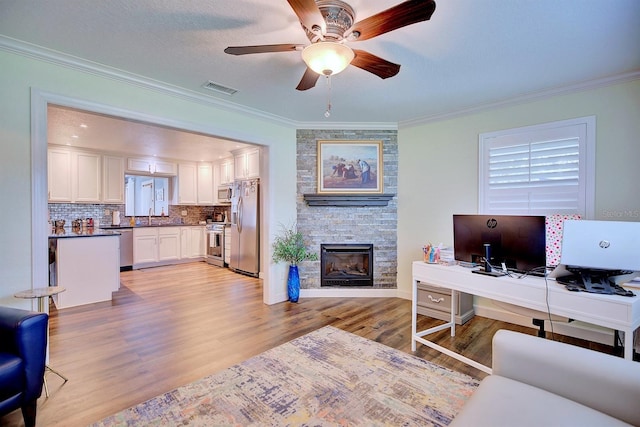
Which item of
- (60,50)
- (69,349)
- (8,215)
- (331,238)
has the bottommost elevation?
(69,349)

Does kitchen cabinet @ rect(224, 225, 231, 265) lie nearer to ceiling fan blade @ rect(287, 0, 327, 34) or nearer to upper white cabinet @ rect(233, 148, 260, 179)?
upper white cabinet @ rect(233, 148, 260, 179)

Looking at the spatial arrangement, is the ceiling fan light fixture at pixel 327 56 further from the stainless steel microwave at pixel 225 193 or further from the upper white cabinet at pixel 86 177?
the upper white cabinet at pixel 86 177

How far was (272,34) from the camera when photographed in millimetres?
2107

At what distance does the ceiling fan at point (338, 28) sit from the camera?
148 centimetres

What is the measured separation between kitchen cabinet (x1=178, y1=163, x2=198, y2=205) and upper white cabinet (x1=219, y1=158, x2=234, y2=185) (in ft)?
2.29

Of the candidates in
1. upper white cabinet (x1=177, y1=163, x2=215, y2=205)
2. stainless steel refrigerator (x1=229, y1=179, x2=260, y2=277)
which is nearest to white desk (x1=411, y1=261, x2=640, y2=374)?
stainless steel refrigerator (x1=229, y1=179, x2=260, y2=277)

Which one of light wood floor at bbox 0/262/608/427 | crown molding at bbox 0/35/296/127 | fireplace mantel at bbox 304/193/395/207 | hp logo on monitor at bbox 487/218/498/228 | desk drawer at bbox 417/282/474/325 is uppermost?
crown molding at bbox 0/35/296/127

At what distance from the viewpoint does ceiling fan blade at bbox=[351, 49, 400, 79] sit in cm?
194

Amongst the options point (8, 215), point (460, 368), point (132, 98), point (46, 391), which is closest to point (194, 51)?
point (132, 98)

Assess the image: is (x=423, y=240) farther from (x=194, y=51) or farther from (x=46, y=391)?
(x=46, y=391)

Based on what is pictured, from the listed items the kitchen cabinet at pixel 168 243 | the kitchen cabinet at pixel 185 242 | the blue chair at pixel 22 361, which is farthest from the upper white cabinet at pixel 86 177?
the blue chair at pixel 22 361

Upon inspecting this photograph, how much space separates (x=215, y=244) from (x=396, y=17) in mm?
6189

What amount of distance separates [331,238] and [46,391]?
326cm

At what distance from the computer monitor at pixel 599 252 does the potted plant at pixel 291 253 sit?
2.91 meters
